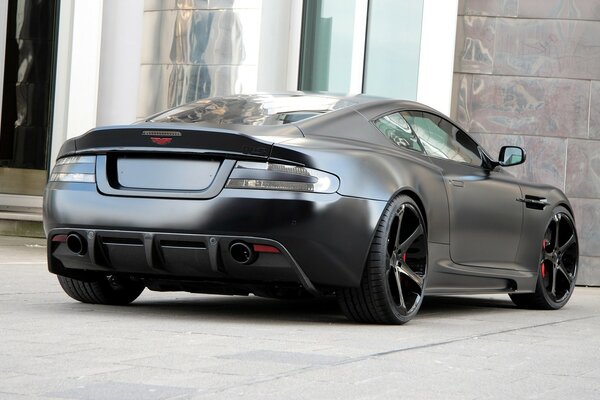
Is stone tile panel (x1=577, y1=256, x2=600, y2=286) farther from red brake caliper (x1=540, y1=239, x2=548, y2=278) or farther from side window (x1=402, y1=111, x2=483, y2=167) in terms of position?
side window (x1=402, y1=111, x2=483, y2=167)

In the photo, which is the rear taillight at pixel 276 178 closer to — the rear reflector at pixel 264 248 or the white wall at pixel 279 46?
the rear reflector at pixel 264 248

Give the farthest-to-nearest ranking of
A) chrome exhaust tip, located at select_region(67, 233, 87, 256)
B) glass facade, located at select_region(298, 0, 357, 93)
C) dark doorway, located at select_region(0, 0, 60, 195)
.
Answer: dark doorway, located at select_region(0, 0, 60, 195) < glass facade, located at select_region(298, 0, 357, 93) < chrome exhaust tip, located at select_region(67, 233, 87, 256)

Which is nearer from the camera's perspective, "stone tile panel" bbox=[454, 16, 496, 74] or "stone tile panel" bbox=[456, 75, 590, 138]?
"stone tile panel" bbox=[456, 75, 590, 138]

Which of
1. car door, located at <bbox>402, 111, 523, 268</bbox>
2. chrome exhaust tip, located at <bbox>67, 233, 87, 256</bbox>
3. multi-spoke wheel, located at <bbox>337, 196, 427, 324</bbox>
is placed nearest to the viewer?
multi-spoke wheel, located at <bbox>337, 196, 427, 324</bbox>

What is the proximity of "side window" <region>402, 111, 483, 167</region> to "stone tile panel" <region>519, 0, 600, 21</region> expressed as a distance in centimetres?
577

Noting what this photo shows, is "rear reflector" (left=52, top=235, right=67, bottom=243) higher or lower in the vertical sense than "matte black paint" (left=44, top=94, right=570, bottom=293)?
lower

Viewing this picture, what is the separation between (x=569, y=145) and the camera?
13414mm

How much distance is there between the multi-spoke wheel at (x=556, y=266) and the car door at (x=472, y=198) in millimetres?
624

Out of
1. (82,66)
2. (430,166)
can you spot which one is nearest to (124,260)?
(430,166)

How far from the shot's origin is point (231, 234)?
20.0ft

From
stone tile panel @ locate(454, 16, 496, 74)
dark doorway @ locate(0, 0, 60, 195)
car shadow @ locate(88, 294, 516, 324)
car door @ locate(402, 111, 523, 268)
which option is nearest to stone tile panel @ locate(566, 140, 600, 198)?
stone tile panel @ locate(454, 16, 496, 74)

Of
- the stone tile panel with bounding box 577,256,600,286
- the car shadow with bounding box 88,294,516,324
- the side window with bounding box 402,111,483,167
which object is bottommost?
the stone tile panel with bounding box 577,256,600,286

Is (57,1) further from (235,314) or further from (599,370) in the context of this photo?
(599,370)

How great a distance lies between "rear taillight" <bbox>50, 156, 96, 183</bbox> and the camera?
650cm
